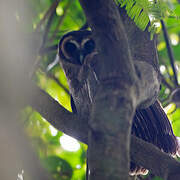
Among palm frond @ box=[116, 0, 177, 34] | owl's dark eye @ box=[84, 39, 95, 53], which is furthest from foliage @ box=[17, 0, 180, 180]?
palm frond @ box=[116, 0, 177, 34]

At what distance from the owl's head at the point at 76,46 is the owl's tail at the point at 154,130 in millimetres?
897

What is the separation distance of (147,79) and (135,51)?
60 centimetres

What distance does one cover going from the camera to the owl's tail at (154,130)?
2545 millimetres

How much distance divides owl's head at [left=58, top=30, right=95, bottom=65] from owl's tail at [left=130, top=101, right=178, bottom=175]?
897 mm

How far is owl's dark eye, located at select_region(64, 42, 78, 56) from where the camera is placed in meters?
3.34

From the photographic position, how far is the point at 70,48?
338cm

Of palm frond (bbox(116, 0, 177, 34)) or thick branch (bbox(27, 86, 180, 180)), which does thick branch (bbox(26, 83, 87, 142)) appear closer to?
thick branch (bbox(27, 86, 180, 180))

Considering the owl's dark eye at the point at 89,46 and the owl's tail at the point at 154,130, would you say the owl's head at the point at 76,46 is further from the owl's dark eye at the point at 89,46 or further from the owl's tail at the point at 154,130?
the owl's tail at the point at 154,130

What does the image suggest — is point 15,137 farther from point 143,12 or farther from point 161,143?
point 161,143

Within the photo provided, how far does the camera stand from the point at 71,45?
3.37 metres

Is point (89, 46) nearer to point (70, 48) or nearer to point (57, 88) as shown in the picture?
point (70, 48)

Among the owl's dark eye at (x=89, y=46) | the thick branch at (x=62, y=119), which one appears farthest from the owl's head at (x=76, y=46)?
the thick branch at (x=62, y=119)

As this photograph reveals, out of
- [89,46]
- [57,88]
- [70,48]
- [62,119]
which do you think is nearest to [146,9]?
[62,119]

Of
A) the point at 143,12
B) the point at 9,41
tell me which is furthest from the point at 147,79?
the point at 9,41
